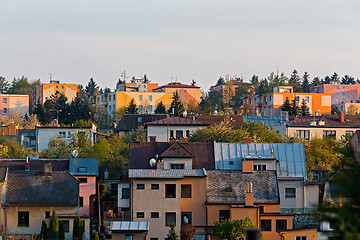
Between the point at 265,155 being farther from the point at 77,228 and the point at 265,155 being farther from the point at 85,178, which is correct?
the point at 77,228

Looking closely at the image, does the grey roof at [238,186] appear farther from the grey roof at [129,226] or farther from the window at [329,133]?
the window at [329,133]

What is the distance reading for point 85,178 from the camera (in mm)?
45125

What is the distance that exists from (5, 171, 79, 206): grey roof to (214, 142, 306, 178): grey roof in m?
9.65

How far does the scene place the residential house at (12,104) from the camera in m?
118

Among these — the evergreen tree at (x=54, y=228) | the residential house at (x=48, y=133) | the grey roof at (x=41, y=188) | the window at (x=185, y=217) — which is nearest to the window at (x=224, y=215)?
the window at (x=185, y=217)

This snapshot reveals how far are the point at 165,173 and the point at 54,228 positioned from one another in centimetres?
→ 721

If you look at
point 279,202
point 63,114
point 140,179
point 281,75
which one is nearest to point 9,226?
point 140,179

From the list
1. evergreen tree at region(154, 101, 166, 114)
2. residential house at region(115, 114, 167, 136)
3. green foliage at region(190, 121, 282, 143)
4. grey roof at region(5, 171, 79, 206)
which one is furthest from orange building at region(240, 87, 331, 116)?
grey roof at region(5, 171, 79, 206)

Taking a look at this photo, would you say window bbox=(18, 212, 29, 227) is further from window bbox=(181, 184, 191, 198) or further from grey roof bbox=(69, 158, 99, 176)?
window bbox=(181, 184, 191, 198)

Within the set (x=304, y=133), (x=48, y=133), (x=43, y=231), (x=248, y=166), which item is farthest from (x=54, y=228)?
(x=304, y=133)

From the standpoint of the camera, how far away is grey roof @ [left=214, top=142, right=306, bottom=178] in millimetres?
46188

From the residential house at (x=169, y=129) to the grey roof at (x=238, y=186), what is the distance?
1885 centimetres

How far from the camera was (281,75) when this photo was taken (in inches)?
5468

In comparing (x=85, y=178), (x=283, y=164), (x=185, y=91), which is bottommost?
(x=85, y=178)
